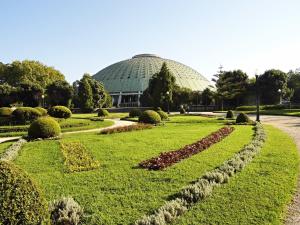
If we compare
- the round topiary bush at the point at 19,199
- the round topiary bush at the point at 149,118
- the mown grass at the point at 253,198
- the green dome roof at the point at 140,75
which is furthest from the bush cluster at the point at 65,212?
the green dome roof at the point at 140,75

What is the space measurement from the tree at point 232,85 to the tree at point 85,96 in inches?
921

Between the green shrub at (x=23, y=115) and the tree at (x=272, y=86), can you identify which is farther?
the tree at (x=272, y=86)

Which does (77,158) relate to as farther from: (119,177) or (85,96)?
(85,96)

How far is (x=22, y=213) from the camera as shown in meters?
4.30

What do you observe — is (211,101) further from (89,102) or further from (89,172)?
(89,172)

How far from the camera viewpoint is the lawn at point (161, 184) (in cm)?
613

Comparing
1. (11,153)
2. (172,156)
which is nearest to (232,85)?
(172,156)

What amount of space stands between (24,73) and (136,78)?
89.8 ft

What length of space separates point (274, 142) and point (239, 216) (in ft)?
31.3

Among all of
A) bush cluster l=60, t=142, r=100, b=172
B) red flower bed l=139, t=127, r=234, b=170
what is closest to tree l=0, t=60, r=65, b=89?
bush cluster l=60, t=142, r=100, b=172

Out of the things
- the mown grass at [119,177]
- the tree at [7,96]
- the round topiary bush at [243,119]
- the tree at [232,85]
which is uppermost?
the tree at [232,85]

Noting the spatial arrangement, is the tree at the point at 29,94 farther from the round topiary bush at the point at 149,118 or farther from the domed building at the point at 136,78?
the domed building at the point at 136,78

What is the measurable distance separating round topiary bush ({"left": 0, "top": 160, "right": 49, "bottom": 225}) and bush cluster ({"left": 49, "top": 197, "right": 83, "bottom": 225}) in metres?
1.28

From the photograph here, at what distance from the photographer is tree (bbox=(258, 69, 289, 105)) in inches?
2414
